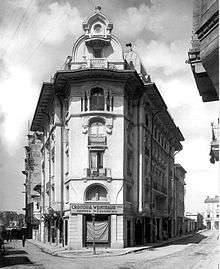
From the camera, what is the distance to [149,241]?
161 ft

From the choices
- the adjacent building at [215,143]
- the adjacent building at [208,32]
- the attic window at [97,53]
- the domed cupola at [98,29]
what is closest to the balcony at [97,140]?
the attic window at [97,53]

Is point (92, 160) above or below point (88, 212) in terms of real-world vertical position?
above

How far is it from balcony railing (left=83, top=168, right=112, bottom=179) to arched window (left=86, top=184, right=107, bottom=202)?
0.90m

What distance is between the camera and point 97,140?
39844 millimetres

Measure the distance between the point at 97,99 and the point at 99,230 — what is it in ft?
35.1

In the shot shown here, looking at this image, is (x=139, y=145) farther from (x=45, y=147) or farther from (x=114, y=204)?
(x=45, y=147)

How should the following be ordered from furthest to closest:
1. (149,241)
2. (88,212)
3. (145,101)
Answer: (149,241), (145,101), (88,212)

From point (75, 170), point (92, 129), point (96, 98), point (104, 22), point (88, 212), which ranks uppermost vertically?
point (104, 22)

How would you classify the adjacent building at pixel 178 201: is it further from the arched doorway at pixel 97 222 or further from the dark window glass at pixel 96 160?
the dark window glass at pixel 96 160

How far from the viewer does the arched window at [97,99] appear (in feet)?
132

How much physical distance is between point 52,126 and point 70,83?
25.6 ft

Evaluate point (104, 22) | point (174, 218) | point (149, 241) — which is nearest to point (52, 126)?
point (104, 22)

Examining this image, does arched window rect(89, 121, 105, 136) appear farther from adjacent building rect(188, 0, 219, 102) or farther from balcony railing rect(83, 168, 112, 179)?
adjacent building rect(188, 0, 219, 102)

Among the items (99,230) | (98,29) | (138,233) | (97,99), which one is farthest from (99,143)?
(138,233)
